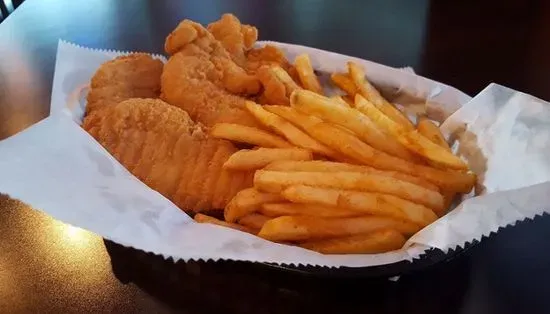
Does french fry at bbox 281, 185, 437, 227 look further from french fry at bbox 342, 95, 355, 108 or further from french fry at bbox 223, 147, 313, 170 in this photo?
french fry at bbox 342, 95, 355, 108

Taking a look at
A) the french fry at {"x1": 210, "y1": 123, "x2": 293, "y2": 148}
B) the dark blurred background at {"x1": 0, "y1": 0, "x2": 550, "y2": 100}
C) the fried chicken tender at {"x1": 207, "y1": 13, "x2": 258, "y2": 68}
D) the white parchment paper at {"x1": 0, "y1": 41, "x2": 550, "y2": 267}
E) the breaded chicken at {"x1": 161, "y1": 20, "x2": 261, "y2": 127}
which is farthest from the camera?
the dark blurred background at {"x1": 0, "y1": 0, "x2": 550, "y2": 100}

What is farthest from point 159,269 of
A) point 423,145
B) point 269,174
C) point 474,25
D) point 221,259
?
point 474,25

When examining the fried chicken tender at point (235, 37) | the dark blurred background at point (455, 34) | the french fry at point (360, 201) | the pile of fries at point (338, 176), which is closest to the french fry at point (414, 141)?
the pile of fries at point (338, 176)

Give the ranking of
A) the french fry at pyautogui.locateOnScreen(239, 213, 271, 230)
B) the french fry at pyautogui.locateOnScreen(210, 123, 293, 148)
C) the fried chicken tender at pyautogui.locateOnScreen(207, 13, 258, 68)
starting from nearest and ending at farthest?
the french fry at pyautogui.locateOnScreen(239, 213, 271, 230) → the french fry at pyautogui.locateOnScreen(210, 123, 293, 148) → the fried chicken tender at pyautogui.locateOnScreen(207, 13, 258, 68)

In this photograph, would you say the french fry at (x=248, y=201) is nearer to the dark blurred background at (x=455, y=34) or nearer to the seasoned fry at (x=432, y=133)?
the seasoned fry at (x=432, y=133)

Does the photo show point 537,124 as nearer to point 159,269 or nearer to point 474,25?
point 159,269

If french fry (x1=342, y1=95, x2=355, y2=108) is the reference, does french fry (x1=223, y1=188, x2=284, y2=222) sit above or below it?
below

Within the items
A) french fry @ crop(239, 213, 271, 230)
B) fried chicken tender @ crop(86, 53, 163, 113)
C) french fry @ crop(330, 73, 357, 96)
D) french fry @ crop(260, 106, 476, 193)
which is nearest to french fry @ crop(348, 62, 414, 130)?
french fry @ crop(330, 73, 357, 96)
